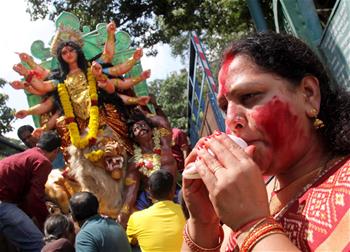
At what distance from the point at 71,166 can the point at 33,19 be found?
31.1 feet

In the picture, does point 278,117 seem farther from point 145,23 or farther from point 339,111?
point 145,23

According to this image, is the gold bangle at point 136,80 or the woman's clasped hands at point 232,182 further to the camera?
the gold bangle at point 136,80

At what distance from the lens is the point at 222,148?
1.19 metres

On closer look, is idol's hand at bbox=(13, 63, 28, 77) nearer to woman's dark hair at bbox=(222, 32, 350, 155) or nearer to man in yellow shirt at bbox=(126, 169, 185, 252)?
man in yellow shirt at bbox=(126, 169, 185, 252)

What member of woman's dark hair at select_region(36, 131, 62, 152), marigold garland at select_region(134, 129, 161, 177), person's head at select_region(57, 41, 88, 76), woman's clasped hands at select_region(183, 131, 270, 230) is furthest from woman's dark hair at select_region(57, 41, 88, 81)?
Answer: woman's clasped hands at select_region(183, 131, 270, 230)

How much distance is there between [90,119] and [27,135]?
1043 millimetres

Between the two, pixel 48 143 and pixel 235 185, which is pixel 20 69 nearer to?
pixel 48 143

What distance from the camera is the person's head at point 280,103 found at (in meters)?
1.34

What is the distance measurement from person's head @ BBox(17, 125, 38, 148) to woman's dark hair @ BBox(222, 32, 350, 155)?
5.71 meters

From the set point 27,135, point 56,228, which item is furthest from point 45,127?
point 56,228

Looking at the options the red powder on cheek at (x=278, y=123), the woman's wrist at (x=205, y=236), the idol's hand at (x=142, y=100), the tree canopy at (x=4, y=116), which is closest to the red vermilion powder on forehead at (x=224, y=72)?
the red powder on cheek at (x=278, y=123)

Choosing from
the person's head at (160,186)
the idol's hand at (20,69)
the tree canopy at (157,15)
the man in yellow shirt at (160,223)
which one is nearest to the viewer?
the man in yellow shirt at (160,223)

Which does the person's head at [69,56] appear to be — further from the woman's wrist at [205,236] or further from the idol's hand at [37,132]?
the woman's wrist at [205,236]

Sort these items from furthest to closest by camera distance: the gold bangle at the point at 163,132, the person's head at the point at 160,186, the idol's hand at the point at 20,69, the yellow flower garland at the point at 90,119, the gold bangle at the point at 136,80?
the gold bangle at the point at 136,80 → the idol's hand at the point at 20,69 → the gold bangle at the point at 163,132 → the yellow flower garland at the point at 90,119 → the person's head at the point at 160,186
